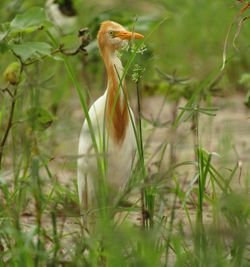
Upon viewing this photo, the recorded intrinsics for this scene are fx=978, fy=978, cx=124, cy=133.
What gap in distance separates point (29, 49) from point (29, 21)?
97mm

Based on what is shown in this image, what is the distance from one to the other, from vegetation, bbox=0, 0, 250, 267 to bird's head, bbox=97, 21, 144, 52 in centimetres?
4

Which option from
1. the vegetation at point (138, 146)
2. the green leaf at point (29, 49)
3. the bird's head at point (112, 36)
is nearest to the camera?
the vegetation at point (138, 146)

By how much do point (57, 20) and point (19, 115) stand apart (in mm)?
415

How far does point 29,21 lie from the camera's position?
8.11ft

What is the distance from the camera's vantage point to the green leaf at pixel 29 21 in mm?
2460

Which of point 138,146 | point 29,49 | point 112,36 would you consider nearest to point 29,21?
point 29,49


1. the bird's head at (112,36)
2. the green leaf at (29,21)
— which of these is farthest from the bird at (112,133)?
the green leaf at (29,21)

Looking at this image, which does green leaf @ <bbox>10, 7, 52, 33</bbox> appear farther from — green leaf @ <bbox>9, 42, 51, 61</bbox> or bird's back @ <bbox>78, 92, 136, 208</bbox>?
bird's back @ <bbox>78, 92, 136, 208</bbox>

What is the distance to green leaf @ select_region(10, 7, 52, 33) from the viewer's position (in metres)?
2.46

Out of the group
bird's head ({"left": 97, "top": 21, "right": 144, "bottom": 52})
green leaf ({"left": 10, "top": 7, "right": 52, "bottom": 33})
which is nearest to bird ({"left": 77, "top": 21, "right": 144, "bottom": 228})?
bird's head ({"left": 97, "top": 21, "right": 144, "bottom": 52})

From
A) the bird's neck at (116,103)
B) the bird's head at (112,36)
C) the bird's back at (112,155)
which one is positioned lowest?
the bird's back at (112,155)

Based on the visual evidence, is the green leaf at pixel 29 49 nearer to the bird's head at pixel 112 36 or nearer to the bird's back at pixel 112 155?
the bird's back at pixel 112 155

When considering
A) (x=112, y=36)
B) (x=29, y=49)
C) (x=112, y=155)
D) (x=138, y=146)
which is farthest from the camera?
(x=112, y=36)

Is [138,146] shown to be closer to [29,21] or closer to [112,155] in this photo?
[29,21]
